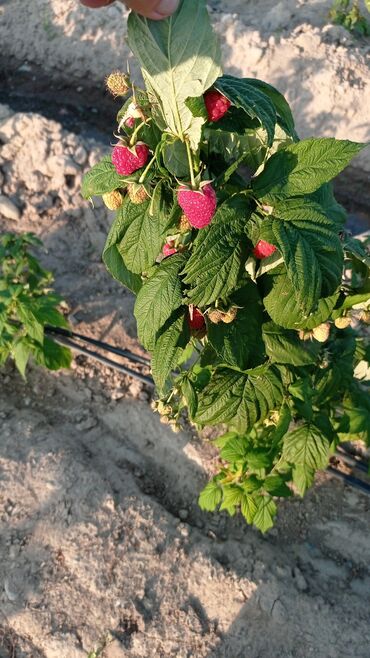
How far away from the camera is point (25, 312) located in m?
3.26

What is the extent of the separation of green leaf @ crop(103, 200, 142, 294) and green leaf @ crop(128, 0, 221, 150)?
1.29 feet

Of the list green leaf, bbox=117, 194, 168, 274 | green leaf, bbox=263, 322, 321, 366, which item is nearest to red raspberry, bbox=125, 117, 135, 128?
green leaf, bbox=117, 194, 168, 274

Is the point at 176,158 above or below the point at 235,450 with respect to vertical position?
above

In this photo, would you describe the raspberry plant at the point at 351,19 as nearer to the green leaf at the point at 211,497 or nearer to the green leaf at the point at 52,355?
the green leaf at the point at 52,355

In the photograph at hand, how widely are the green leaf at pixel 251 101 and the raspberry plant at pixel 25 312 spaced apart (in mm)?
2066

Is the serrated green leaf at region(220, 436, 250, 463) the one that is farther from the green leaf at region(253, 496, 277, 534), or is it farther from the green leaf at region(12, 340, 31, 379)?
the green leaf at region(12, 340, 31, 379)

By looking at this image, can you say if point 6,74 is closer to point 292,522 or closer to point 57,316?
point 57,316

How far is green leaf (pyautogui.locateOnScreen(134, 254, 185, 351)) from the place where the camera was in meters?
1.70

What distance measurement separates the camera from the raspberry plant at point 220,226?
1398 millimetres

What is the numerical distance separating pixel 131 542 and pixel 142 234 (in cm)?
194

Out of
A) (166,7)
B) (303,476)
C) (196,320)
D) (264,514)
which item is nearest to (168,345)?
(196,320)

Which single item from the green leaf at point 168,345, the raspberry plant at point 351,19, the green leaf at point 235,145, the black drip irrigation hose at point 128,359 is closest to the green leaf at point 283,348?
the green leaf at point 168,345

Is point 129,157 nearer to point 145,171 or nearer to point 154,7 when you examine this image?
point 145,171

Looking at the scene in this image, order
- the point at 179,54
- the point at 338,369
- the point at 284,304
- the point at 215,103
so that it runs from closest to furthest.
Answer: the point at 179,54 → the point at 215,103 → the point at 284,304 → the point at 338,369
